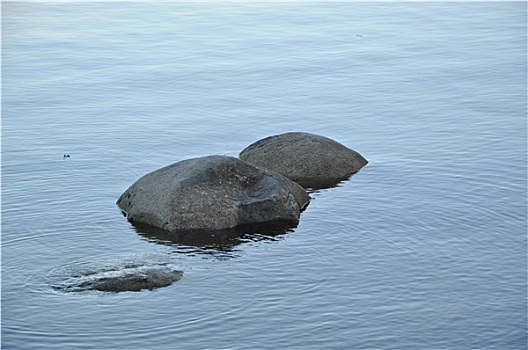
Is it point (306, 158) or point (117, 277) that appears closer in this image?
point (117, 277)

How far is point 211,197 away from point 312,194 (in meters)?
2.84

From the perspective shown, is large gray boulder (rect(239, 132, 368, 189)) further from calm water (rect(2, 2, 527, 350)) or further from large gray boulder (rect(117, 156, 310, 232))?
large gray boulder (rect(117, 156, 310, 232))

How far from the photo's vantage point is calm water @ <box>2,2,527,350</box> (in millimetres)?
14891

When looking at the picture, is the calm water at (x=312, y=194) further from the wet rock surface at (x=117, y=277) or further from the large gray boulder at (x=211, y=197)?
the large gray boulder at (x=211, y=197)

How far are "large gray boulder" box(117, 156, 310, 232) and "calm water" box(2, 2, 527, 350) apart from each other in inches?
22.9

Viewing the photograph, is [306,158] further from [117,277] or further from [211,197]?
[117,277]

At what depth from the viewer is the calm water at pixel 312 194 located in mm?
14891

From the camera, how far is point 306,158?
886 inches

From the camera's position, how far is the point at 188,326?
1461 centimetres

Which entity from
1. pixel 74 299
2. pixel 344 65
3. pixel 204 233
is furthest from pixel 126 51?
pixel 74 299

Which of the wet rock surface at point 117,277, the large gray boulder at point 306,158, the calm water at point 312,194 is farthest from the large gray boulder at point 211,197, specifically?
the large gray boulder at point 306,158

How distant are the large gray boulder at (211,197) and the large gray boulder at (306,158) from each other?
216cm

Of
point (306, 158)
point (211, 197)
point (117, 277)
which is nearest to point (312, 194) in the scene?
point (306, 158)

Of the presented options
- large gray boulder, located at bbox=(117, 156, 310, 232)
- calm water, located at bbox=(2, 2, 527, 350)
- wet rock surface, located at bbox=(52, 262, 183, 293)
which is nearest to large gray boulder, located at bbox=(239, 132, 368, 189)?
calm water, located at bbox=(2, 2, 527, 350)
